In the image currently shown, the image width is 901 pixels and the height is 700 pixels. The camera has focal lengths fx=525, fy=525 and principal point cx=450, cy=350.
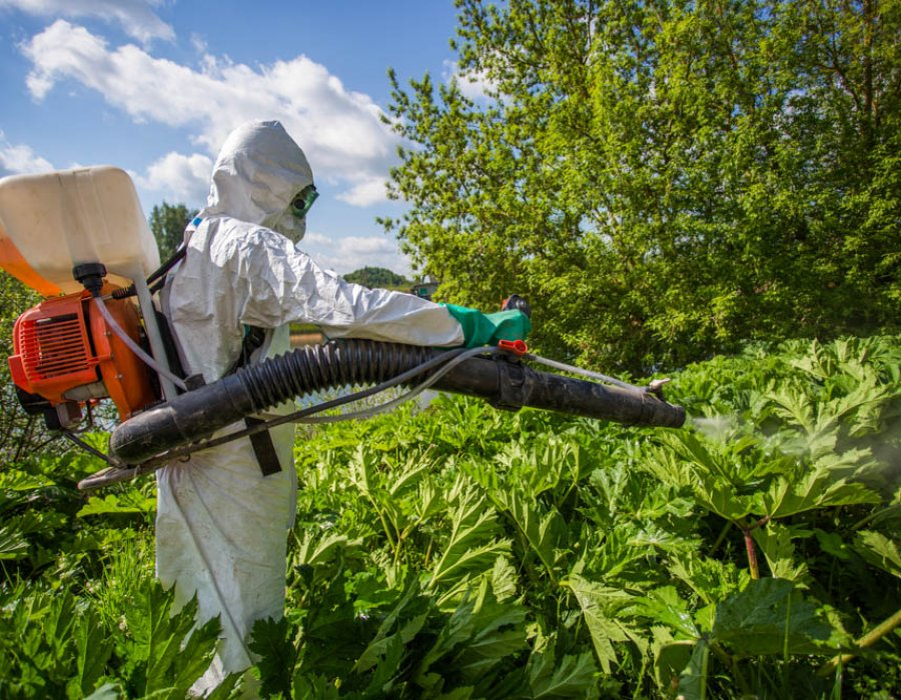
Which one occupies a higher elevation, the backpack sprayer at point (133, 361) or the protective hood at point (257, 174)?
the protective hood at point (257, 174)

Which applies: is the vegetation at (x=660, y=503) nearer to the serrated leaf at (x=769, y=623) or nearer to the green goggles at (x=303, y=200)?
the serrated leaf at (x=769, y=623)

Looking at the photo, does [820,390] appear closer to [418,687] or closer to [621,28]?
[418,687]

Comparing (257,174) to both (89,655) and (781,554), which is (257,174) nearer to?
(89,655)

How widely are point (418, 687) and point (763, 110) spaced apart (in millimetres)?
11478

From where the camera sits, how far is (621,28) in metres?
12.3

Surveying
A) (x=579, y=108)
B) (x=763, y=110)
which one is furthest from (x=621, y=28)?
(x=763, y=110)

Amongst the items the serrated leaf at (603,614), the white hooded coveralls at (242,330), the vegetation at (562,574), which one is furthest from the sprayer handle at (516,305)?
the serrated leaf at (603,614)

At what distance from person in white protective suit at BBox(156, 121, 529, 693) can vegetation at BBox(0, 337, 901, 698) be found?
0.89ft

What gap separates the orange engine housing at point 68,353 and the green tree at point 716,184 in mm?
9782

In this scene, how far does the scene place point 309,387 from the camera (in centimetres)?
154

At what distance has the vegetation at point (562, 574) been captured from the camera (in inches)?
61.8

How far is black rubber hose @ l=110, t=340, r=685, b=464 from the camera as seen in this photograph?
1.50 meters

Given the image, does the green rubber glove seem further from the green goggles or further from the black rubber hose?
the green goggles

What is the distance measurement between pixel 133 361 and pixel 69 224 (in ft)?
1.48
